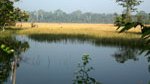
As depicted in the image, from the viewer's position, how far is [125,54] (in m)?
31.2

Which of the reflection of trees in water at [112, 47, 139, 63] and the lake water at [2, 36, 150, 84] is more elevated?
the lake water at [2, 36, 150, 84]

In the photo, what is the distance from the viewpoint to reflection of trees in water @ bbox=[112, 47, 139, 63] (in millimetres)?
28281

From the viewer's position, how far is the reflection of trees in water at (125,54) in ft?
92.8

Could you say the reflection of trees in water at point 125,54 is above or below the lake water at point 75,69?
below

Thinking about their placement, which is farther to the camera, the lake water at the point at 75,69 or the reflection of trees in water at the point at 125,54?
the reflection of trees in water at the point at 125,54

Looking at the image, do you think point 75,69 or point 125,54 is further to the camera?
point 125,54

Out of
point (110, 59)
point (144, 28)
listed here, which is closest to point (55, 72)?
point (110, 59)

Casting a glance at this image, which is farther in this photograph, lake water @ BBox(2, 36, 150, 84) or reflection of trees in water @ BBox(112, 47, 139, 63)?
reflection of trees in water @ BBox(112, 47, 139, 63)

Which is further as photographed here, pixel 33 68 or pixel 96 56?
pixel 96 56

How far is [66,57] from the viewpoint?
28250 millimetres

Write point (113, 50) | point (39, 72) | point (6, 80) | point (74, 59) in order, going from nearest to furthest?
point (6, 80)
point (39, 72)
point (74, 59)
point (113, 50)

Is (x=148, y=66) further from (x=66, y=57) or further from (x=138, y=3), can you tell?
(x=138, y=3)

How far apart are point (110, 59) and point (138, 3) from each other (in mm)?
48509

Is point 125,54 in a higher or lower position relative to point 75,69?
lower
